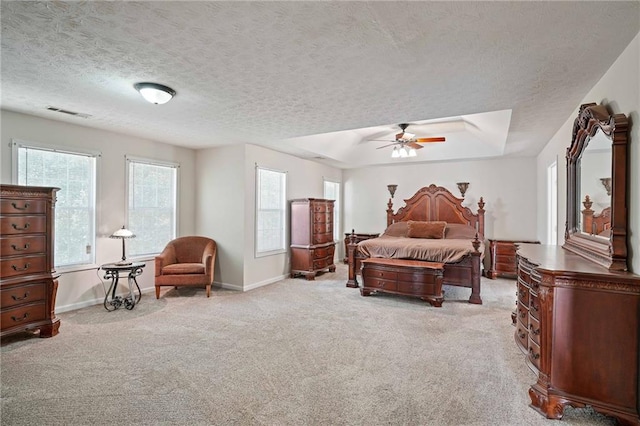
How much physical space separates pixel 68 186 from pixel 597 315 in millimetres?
5870

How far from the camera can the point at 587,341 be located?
7.18 ft

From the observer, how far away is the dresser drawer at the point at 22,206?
10.8 feet

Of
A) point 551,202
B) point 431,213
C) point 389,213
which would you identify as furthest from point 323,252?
point 551,202

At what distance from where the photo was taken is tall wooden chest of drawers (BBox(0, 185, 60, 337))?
3283 millimetres

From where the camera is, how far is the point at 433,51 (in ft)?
7.84

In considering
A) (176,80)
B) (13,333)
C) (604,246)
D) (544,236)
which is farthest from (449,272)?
(13,333)

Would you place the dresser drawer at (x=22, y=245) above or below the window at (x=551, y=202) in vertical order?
below

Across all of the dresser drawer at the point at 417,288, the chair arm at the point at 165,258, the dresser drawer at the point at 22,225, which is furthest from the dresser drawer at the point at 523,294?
the dresser drawer at the point at 22,225

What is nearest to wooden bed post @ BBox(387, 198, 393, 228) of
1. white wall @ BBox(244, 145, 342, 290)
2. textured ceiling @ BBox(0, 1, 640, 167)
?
white wall @ BBox(244, 145, 342, 290)

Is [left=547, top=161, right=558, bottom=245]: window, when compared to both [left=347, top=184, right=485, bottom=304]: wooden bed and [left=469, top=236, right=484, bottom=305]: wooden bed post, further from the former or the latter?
[left=469, top=236, right=484, bottom=305]: wooden bed post

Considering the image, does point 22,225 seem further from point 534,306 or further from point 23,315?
point 534,306

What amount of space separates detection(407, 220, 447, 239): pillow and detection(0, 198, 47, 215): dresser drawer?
6.08m

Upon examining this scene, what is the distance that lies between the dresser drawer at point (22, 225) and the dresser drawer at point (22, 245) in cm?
6

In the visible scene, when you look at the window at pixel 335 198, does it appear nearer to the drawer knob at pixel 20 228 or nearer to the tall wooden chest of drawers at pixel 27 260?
the tall wooden chest of drawers at pixel 27 260
